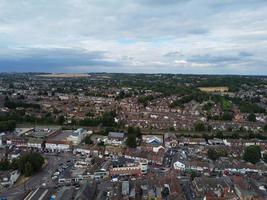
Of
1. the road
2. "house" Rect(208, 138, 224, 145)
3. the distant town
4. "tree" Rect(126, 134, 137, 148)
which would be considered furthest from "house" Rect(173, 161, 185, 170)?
"house" Rect(208, 138, 224, 145)

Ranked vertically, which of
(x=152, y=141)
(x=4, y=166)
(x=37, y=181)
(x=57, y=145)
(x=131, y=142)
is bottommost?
(x=37, y=181)

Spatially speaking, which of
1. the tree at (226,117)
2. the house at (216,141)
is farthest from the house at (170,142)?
the tree at (226,117)

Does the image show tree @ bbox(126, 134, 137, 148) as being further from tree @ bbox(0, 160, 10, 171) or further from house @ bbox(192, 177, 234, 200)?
tree @ bbox(0, 160, 10, 171)

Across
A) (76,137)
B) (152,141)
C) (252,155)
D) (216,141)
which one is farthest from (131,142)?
(252,155)

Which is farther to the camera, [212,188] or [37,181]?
[37,181]

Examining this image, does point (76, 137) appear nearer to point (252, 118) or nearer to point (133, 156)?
point (133, 156)

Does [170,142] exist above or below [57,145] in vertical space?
above

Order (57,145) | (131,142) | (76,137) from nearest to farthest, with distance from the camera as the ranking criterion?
(131,142), (57,145), (76,137)
